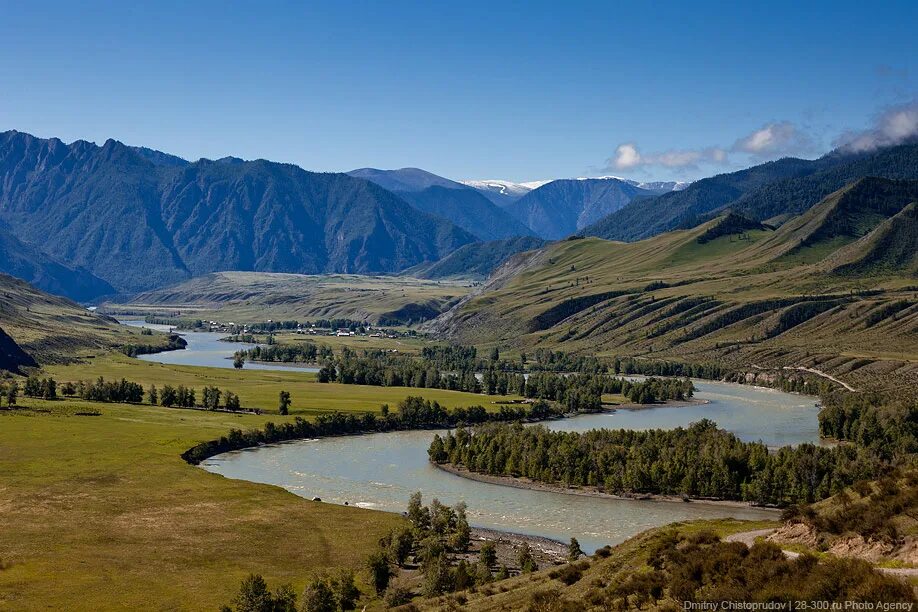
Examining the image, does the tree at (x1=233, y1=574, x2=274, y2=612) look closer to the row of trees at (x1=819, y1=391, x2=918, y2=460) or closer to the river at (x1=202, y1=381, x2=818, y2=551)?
the river at (x1=202, y1=381, x2=818, y2=551)

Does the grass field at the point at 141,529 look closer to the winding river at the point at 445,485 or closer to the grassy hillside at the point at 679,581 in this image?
the winding river at the point at 445,485

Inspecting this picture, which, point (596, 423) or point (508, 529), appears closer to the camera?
point (508, 529)

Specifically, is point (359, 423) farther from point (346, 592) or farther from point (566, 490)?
point (346, 592)

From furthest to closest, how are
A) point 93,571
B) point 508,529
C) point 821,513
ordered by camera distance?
point 508,529
point 93,571
point 821,513

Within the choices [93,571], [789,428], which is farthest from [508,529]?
[789,428]

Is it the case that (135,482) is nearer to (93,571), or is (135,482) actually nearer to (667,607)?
(93,571)

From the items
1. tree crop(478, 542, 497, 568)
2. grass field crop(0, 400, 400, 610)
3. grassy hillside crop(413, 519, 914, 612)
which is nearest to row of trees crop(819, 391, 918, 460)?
tree crop(478, 542, 497, 568)

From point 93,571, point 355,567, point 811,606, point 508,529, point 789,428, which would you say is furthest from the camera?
point 789,428
